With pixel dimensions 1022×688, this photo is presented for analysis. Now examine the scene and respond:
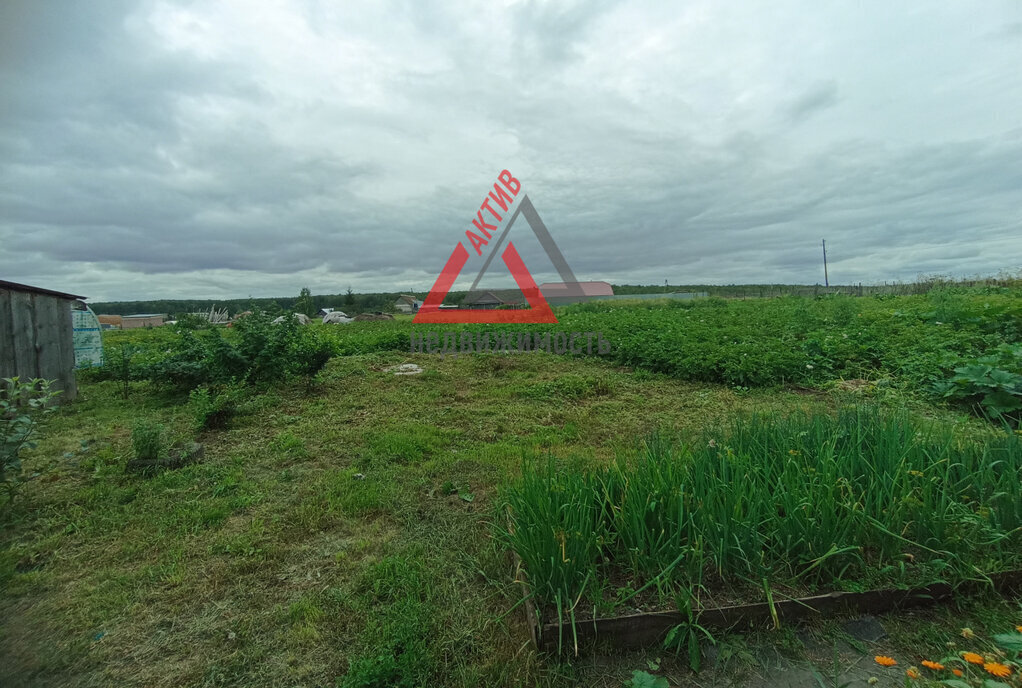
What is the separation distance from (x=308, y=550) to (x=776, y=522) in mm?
2515

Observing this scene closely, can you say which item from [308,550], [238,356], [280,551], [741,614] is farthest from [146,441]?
[741,614]

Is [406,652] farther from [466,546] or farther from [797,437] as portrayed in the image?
[797,437]

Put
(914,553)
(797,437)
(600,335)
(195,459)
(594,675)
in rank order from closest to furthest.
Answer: (594,675), (914,553), (797,437), (195,459), (600,335)

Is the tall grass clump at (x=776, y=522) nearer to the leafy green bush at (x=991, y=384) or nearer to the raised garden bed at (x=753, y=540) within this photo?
the raised garden bed at (x=753, y=540)

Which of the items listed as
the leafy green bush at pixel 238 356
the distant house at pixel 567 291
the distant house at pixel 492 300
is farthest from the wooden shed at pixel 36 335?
the distant house at pixel 492 300

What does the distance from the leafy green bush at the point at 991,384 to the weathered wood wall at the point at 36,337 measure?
373 inches

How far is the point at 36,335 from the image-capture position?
4703 millimetres

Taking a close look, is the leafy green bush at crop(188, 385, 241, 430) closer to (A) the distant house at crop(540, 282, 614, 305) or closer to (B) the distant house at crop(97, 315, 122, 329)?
(B) the distant house at crop(97, 315, 122, 329)

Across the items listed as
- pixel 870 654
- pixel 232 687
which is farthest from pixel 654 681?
pixel 232 687

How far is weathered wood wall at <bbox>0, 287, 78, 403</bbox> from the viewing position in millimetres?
4145

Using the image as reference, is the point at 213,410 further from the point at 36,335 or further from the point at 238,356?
the point at 36,335

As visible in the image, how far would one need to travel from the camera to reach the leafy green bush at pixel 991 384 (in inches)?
170

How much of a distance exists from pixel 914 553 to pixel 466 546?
220 cm

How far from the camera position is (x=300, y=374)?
277 inches
